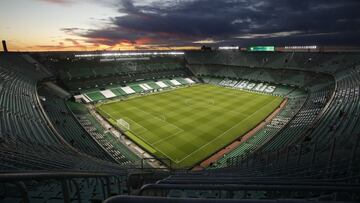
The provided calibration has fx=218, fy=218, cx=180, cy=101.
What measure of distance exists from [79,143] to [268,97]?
41.1 metres

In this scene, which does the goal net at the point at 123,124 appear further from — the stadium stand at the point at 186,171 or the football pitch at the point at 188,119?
the stadium stand at the point at 186,171

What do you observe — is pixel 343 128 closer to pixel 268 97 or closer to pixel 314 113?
pixel 314 113

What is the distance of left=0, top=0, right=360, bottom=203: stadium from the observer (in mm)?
5586

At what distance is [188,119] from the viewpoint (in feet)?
118

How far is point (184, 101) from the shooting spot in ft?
153

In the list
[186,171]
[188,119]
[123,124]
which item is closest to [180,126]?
[188,119]

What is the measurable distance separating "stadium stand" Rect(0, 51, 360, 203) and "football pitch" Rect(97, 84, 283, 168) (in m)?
2.75

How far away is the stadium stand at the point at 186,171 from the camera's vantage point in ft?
15.1

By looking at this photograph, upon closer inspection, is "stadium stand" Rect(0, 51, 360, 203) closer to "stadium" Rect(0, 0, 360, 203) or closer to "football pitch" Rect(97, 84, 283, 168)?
"stadium" Rect(0, 0, 360, 203)

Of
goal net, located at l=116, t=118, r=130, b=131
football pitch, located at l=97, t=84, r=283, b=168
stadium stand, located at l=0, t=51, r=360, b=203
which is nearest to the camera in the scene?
stadium stand, located at l=0, t=51, r=360, b=203

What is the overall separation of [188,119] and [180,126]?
327 centimetres

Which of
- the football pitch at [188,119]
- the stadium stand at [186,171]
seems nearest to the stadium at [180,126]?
the stadium stand at [186,171]

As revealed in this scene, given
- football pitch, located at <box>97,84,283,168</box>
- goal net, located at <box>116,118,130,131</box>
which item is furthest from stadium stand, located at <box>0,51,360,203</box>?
football pitch, located at <box>97,84,283,168</box>

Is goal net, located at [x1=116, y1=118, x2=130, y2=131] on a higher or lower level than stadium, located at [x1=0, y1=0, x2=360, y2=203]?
lower
